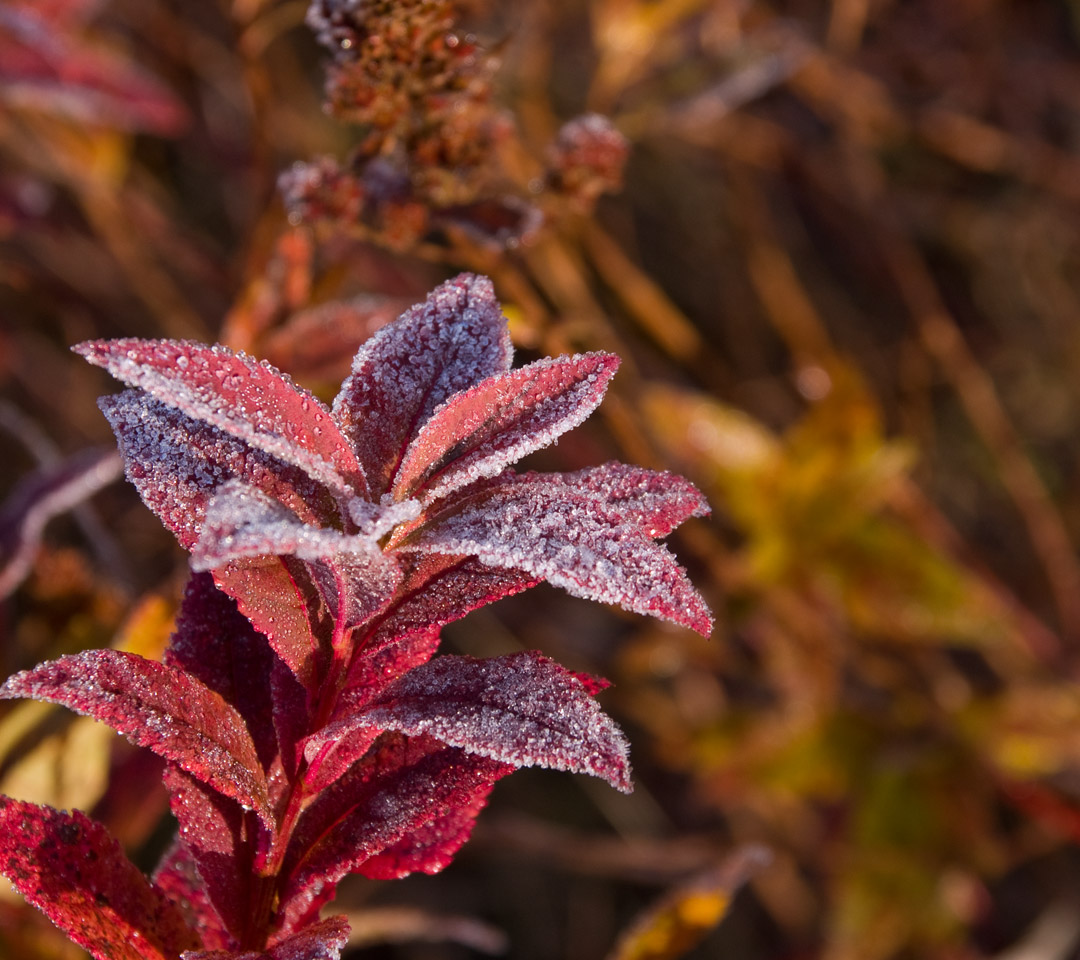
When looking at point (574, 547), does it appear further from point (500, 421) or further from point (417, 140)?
point (417, 140)

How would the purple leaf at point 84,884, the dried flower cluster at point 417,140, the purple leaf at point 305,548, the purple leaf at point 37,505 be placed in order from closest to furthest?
the purple leaf at point 305,548 → the purple leaf at point 84,884 → the dried flower cluster at point 417,140 → the purple leaf at point 37,505

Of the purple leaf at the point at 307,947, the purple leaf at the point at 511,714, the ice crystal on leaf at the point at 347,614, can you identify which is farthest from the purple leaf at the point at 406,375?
the purple leaf at the point at 307,947

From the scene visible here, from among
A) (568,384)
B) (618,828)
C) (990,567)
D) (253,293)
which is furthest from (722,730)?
(568,384)

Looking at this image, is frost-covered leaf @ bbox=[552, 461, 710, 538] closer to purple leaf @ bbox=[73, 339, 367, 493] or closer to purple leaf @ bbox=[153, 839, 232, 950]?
purple leaf @ bbox=[73, 339, 367, 493]

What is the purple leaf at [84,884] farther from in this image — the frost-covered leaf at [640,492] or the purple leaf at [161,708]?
the frost-covered leaf at [640,492]

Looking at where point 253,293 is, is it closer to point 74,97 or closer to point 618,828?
Result: point 74,97
